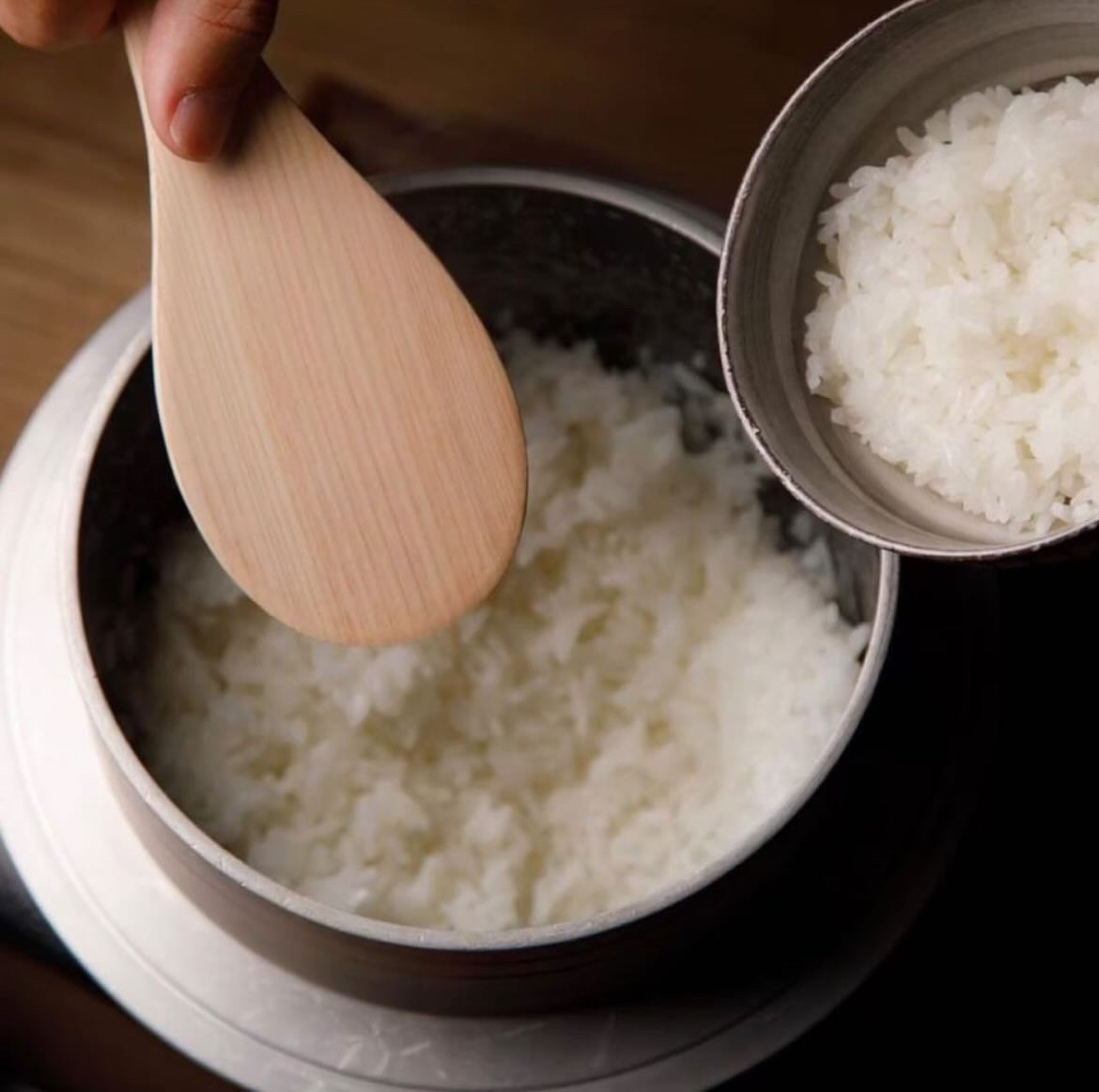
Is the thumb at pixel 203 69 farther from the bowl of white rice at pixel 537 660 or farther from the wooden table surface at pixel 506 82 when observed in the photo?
the wooden table surface at pixel 506 82

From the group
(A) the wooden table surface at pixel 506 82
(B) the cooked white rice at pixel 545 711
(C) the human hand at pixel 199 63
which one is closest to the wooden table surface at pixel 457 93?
(A) the wooden table surface at pixel 506 82

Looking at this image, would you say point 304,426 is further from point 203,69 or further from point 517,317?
point 517,317

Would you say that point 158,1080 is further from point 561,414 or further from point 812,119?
point 812,119

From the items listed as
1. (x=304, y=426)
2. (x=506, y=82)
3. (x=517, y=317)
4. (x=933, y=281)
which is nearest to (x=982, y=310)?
(x=933, y=281)

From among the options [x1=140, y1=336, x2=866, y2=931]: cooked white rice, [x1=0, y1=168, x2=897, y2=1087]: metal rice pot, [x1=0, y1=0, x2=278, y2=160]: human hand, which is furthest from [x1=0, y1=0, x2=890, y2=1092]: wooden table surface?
[x1=0, y1=0, x2=278, y2=160]: human hand

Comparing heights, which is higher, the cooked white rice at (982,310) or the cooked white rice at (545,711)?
the cooked white rice at (982,310)

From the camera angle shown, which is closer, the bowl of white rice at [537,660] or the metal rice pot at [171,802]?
the metal rice pot at [171,802]

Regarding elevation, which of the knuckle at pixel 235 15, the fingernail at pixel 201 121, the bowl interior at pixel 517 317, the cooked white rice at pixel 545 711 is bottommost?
the cooked white rice at pixel 545 711

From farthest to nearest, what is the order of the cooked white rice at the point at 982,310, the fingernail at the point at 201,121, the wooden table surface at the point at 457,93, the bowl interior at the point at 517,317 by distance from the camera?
1. the wooden table surface at the point at 457,93
2. the bowl interior at the point at 517,317
3. the fingernail at the point at 201,121
4. the cooked white rice at the point at 982,310

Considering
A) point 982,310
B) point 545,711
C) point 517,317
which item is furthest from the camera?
point 517,317
